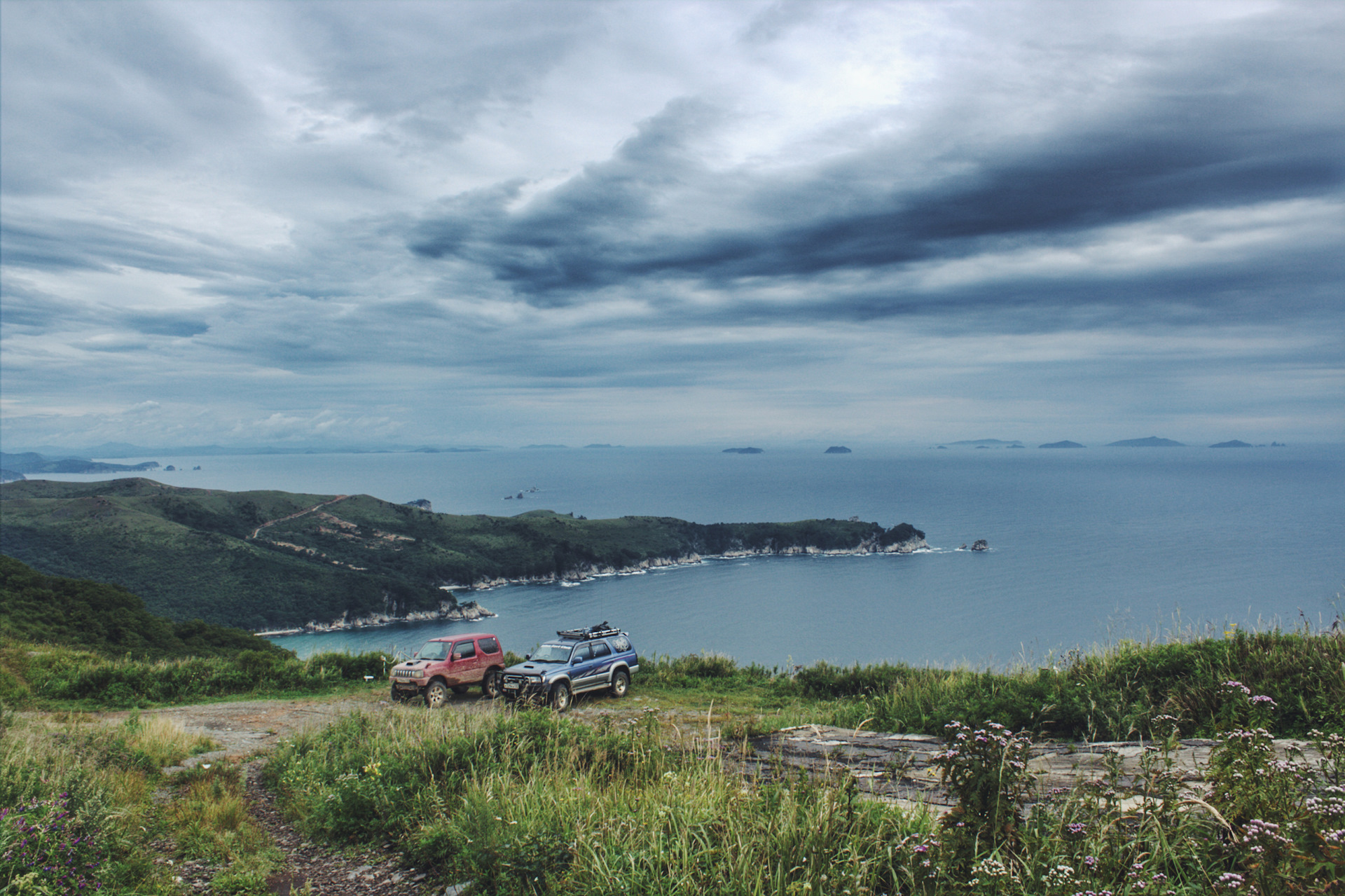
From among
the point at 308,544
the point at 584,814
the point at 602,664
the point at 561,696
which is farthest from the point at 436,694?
the point at 308,544

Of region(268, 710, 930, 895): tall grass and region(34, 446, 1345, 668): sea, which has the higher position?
region(268, 710, 930, 895): tall grass

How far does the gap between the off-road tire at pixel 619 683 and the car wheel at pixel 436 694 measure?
415cm

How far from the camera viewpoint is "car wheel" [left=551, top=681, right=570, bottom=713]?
1512 cm

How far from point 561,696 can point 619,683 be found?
2164 millimetres

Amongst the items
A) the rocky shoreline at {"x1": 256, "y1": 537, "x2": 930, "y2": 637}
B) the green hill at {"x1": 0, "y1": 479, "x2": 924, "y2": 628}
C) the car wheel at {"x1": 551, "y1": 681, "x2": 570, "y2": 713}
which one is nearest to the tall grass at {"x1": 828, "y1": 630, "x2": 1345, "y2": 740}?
the car wheel at {"x1": 551, "y1": 681, "x2": 570, "y2": 713}

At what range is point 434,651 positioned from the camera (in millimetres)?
17219

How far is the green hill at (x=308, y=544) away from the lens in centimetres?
9819

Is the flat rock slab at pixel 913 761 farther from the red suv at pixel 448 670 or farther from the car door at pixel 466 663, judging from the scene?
the car door at pixel 466 663

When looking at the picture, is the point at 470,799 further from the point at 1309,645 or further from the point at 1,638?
the point at 1,638

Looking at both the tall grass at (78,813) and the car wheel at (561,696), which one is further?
the car wheel at (561,696)

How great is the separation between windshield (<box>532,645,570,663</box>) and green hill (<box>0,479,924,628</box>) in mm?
95881

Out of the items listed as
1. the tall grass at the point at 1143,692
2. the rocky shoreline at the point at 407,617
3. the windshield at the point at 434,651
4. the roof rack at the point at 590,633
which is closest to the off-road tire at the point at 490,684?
the windshield at the point at 434,651

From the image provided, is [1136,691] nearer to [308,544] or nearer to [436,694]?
[436,694]

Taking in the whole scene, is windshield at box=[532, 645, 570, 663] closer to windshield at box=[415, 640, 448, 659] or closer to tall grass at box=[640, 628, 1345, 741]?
windshield at box=[415, 640, 448, 659]
